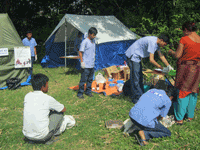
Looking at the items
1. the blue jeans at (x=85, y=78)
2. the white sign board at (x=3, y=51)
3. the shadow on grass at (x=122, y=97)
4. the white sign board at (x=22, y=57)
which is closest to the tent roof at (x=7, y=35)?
the white sign board at (x=3, y=51)

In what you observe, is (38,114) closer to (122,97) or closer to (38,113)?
(38,113)

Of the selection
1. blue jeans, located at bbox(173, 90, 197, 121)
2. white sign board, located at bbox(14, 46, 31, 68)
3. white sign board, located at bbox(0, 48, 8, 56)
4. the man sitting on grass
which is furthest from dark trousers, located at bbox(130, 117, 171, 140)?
white sign board, located at bbox(0, 48, 8, 56)

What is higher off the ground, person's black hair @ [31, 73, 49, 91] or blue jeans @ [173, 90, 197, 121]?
person's black hair @ [31, 73, 49, 91]

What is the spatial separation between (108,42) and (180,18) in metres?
4.28

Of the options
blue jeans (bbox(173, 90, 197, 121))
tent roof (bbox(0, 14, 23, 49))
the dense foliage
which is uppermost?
the dense foliage

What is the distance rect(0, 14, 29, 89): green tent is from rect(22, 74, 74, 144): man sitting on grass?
4272 millimetres

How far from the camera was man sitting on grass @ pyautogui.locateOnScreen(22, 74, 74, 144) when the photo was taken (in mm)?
2941

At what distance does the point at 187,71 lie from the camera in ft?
11.9

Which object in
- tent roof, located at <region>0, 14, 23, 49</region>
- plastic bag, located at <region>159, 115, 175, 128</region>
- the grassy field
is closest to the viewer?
the grassy field

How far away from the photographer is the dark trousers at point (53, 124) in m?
3.12

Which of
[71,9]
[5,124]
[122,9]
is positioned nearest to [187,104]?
[5,124]

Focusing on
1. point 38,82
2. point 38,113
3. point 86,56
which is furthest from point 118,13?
point 38,113

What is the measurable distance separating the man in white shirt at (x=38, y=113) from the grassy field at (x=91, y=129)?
0.29m

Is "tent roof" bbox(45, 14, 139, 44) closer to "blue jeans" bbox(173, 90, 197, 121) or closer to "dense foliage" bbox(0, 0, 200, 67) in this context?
"dense foliage" bbox(0, 0, 200, 67)
